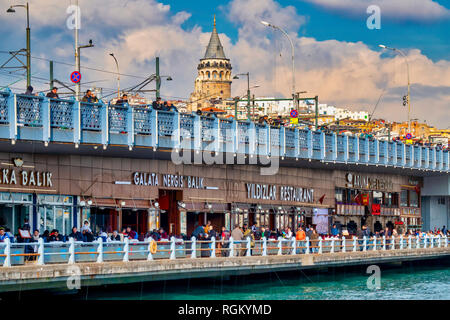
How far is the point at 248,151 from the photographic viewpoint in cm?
4588

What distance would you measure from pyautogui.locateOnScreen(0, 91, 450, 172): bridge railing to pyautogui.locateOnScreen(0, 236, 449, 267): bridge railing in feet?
18.3

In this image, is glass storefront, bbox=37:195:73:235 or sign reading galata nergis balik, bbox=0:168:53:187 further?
glass storefront, bbox=37:195:73:235

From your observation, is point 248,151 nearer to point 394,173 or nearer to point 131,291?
point 131,291

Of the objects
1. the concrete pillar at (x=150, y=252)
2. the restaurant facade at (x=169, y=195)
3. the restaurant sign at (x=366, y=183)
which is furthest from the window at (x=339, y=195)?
the concrete pillar at (x=150, y=252)

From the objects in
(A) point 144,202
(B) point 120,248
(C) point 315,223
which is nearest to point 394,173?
(C) point 315,223

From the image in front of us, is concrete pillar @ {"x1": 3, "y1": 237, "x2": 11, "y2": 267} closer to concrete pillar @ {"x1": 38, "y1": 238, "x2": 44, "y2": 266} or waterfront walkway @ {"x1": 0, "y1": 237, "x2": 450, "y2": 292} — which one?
waterfront walkway @ {"x1": 0, "y1": 237, "x2": 450, "y2": 292}

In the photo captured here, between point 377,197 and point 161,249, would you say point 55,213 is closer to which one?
point 161,249

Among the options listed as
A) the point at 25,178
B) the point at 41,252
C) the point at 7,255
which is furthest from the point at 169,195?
the point at 7,255

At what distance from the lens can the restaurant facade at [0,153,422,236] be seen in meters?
39.3

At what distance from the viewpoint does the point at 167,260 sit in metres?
33.8

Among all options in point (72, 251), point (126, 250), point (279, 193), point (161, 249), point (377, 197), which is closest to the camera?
point (72, 251)

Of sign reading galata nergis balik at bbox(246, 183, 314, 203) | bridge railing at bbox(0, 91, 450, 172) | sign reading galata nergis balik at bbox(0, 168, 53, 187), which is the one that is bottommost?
sign reading galata nergis balik at bbox(246, 183, 314, 203)

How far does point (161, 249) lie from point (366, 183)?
34881 mm

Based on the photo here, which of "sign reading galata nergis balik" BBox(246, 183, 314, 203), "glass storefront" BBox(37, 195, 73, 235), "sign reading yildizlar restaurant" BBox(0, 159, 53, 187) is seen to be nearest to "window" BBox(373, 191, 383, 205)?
"sign reading galata nergis balik" BBox(246, 183, 314, 203)
